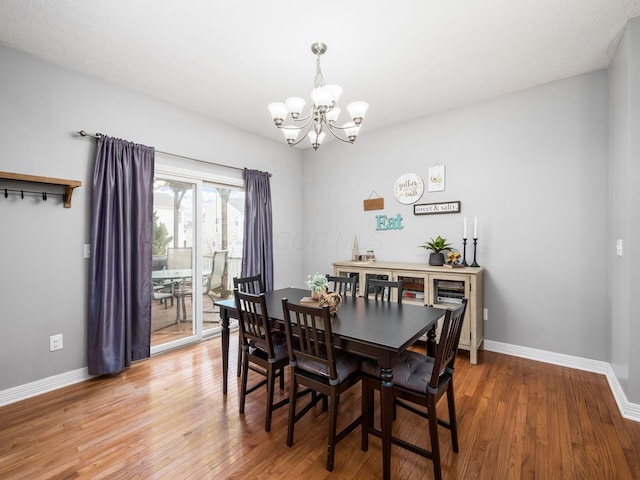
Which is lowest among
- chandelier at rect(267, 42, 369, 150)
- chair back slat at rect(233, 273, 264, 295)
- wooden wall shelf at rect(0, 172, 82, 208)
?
chair back slat at rect(233, 273, 264, 295)

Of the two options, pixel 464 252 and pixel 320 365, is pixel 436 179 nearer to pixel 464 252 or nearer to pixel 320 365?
pixel 464 252

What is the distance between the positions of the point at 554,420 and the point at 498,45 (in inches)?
109

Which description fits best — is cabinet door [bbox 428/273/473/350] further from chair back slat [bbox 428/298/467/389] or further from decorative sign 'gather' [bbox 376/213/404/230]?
chair back slat [bbox 428/298/467/389]

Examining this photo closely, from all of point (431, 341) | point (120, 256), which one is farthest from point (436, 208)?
point (120, 256)

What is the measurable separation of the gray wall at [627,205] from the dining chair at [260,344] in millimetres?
2383

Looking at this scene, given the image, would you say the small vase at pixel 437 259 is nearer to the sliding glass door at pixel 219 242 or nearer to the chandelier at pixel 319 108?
the chandelier at pixel 319 108

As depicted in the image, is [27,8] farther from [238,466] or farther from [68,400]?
[238,466]

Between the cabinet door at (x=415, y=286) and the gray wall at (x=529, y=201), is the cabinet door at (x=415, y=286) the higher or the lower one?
the lower one

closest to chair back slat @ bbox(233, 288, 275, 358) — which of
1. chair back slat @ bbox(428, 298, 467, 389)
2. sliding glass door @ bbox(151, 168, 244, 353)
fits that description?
chair back slat @ bbox(428, 298, 467, 389)

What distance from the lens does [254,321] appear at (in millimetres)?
2121

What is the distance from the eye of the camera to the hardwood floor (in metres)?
1.69

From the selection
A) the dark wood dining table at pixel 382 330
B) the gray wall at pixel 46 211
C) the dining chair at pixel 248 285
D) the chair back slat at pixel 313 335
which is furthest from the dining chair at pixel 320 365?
the gray wall at pixel 46 211

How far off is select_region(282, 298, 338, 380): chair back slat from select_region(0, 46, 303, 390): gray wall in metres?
2.14

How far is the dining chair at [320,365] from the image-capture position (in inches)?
66.7
